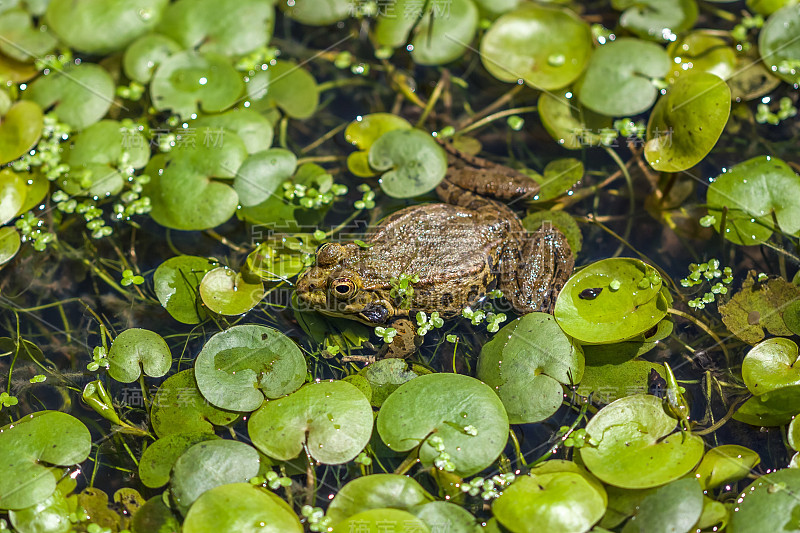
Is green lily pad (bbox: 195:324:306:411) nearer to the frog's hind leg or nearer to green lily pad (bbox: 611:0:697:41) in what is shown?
the frog's hind leg

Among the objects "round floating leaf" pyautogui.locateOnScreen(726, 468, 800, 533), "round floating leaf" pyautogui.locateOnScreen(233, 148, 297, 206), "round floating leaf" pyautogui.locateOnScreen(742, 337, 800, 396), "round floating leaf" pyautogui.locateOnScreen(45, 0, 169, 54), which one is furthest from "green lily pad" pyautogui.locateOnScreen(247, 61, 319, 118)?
"round floating leaf" pyautogui.locateOnScreen(726, 468, 800, 533)

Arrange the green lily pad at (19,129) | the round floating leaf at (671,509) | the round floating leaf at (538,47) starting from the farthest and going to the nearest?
the round floating leaf at (538,47) → the green lily pad at (19,129) → the round floating leaf at (671,509)

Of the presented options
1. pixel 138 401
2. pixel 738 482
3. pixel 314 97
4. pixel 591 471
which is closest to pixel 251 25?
pixel 314 97

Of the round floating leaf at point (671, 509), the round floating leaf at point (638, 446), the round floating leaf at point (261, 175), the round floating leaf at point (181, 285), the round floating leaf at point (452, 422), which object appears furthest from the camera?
the round floating leaf at point (261, 175)

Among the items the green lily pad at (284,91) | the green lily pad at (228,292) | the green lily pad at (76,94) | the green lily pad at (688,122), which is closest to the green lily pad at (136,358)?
the green lily pad at (228,292)

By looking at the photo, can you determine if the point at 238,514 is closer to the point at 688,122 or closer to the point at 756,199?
the point at 688,122

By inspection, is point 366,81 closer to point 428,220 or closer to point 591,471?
point 428,220

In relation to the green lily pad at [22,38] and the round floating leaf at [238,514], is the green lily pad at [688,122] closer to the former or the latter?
the round floating leaf at [238,514]
